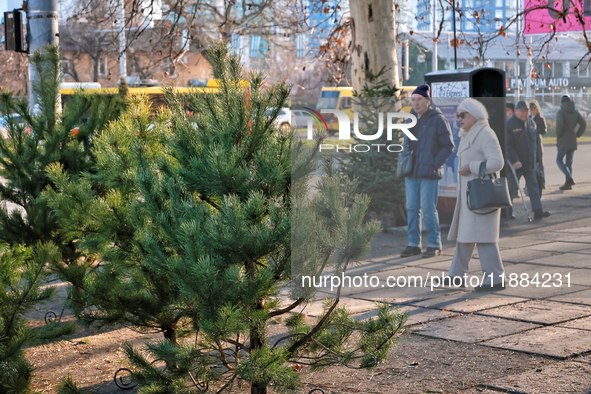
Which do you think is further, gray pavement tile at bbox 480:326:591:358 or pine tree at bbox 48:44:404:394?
gray pavement tile at bbox 480:326:591:358

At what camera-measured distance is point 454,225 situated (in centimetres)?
491

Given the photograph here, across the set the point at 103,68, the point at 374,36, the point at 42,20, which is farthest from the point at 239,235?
the point at 103,68

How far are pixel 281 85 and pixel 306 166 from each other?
434 mm

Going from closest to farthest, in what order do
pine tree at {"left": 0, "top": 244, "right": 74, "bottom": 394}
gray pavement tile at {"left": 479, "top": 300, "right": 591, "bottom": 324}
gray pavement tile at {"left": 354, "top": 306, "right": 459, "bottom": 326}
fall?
pine tree at {"left": 0, "top": 244, "right": 74, "bottom": 394} → gray pavement tile at {"left": 479, "top": 300, "right": 591, "bottom": 324} → gray pavement tile at {"left": 354, "top": 306, "right": 459, "bottom": 326}

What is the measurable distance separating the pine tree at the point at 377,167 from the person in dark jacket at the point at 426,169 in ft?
0.33

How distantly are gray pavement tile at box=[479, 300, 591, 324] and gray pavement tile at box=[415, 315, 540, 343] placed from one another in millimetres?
88

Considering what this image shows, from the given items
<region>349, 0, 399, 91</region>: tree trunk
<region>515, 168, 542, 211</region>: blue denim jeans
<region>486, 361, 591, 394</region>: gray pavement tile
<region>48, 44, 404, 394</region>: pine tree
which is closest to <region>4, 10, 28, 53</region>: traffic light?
<region>349, 0, 399, 91</region>: tree trunk

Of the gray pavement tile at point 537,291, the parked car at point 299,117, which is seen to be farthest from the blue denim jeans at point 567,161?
the parked car at point 299,117

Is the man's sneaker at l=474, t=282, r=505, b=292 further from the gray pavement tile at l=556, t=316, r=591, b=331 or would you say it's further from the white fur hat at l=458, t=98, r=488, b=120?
the white fur hat at l=458, t=98, r=488, b=120

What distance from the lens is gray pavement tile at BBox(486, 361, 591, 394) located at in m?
4.04

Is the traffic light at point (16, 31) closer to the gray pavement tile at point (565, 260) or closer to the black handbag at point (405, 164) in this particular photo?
the black handbag at point (405, 164)

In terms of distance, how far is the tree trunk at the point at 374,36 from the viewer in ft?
28.8

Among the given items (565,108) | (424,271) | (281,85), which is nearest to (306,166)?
(281,85)

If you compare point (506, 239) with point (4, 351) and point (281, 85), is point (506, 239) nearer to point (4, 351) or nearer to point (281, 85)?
point (281, 85)
